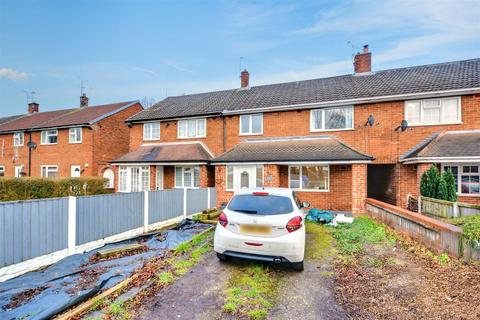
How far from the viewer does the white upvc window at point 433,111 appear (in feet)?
40.2

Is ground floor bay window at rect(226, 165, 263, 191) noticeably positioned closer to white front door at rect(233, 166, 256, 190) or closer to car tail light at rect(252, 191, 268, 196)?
white front door at rect(233, 166, 256, 190)

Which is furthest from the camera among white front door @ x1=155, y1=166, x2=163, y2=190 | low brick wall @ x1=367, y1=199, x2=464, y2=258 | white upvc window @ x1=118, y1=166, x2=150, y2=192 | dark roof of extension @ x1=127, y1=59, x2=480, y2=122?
white upvc window @ x1=118, y1=166, x2=150, y2=192

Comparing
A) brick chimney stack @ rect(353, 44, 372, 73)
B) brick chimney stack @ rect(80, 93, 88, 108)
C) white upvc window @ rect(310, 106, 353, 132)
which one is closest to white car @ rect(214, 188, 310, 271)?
white upvc window @ rect(310, 106, 353, 132)

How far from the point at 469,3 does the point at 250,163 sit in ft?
38.2

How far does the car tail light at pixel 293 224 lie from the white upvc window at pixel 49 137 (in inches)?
945

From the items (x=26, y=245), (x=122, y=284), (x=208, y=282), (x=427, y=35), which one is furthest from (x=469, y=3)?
(x=26, y=245)

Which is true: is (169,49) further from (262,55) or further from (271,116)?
(271,116)

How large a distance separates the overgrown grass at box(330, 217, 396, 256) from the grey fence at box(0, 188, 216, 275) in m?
6.44

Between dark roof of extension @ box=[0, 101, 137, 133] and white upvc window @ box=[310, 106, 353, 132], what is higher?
dark roof of extension @ box=[0, 101, 137, 133]

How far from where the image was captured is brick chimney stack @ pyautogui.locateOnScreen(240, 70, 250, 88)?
20.0m

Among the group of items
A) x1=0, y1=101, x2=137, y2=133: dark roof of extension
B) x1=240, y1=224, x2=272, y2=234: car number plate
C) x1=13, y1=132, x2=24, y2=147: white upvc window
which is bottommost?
x1=240, y1=224, x2=272, y2=234: car number plate

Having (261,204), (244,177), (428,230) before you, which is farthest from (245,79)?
(428,230)

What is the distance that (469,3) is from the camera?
35.2ft

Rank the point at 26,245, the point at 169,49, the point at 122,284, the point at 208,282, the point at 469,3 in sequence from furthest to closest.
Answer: the point at 169,49 < the point at 469,3 < the point at 26,245 < the point at 208,282 < the point at 122,284
